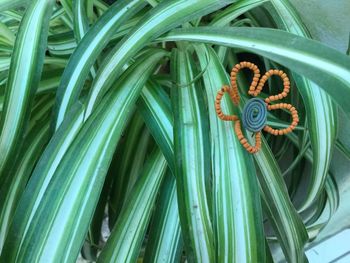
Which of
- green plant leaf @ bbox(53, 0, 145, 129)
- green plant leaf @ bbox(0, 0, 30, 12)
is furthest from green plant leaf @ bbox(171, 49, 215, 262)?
green plant leaf @ bbox(0, 0, 30, 12)

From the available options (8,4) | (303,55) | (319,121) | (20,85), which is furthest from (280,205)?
(8,4)

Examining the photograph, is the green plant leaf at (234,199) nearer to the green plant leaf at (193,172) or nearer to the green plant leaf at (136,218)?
the green plant leaf at (193,172)

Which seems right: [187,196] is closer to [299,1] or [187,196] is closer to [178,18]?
[178,18]

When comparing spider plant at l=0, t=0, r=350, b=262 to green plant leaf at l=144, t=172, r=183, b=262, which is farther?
green plant leaf at l=144, t=172, r=183, b=262

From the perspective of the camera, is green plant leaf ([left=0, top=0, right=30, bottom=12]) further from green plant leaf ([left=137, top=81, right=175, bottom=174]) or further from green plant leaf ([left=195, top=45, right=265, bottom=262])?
green plant leaf ([left=195, top=45, right=265, bottom=262])

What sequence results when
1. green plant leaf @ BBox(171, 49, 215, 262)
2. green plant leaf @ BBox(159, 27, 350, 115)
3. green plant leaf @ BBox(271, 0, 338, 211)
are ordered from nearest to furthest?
green plant leaf @ BBox(159, 27, 350, 115) → green plant leaf @ BBox(171, 49, 215, 262) → green plant leaf @ BBox(271, 0, 338, 211)

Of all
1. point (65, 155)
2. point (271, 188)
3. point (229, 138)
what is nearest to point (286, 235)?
→ point (271, 188)

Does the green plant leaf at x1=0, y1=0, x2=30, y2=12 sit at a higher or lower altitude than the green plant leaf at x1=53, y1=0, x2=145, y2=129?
higher

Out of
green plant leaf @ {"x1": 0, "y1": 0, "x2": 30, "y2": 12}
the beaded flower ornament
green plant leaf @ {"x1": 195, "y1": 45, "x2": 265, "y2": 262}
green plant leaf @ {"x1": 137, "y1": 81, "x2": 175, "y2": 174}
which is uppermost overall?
green plant leaf @ {"x1": 0, "y1": 0, "x2": 30, "y2": 12}

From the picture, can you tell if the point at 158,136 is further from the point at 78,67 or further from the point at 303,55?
the point at 303,55

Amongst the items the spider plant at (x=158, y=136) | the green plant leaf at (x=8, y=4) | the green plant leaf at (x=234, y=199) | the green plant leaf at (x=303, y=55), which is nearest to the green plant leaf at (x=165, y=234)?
the spider plant at (x=158, y=136)
